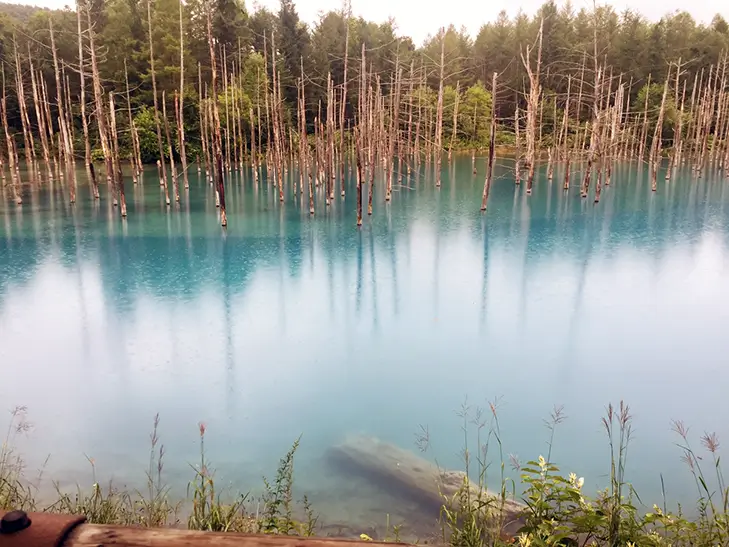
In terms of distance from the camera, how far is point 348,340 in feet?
32.7

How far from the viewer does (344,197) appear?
25.8 m

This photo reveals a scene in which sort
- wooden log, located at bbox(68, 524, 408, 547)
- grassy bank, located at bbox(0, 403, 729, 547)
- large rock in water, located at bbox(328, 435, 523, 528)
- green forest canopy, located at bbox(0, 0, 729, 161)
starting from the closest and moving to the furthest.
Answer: wooden log, located at bbox(68, 524, 408, 547) → grassy bank, located at bbox(0, 403, 729, 547) → large rock in water, located at bbox(328, 435, 523, 528) → green forest canopy, located at bbox(0, 0, 729, 161)

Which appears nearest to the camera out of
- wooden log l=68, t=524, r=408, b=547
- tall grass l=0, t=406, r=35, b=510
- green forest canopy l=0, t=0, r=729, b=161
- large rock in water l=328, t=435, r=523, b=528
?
wooden log l=68, t=524, r=408, b=547

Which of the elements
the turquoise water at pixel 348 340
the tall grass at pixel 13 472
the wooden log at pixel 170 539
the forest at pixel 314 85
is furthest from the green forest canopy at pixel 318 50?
the wooden log at pixel 170 539

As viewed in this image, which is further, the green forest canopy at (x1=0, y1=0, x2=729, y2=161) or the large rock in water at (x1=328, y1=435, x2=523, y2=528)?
the green forest canopy at (x1=0, y1=0, x2=729, y2=161)

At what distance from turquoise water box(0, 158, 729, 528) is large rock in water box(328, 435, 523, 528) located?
0.18 meters


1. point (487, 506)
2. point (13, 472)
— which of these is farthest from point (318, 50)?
point (487, 506)

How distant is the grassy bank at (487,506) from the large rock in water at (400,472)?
173mm

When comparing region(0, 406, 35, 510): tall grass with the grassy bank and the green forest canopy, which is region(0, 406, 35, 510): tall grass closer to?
the grassy bank

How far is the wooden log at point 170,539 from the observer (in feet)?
5.84

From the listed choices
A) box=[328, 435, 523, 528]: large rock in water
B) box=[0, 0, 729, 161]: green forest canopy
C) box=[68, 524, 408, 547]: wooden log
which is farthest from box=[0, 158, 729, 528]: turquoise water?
box=[0, 0, 729, 161]: green forest canopy

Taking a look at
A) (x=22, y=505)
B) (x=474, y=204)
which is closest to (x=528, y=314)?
(x=22, y=505)

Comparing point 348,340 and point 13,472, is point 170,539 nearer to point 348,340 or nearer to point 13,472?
point 13,472

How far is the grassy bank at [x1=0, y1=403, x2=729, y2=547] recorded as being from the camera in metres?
3.82
